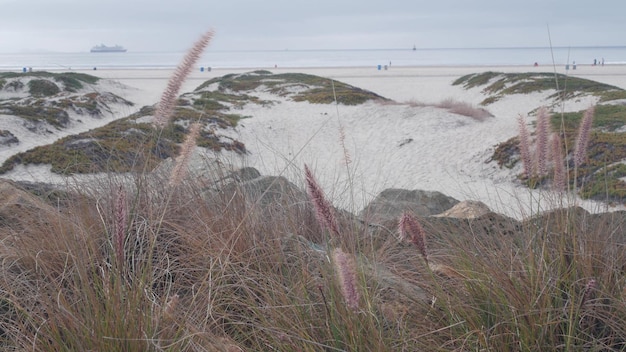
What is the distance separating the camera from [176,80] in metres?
2.99

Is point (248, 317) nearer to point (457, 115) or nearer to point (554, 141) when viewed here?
point (554, 141)

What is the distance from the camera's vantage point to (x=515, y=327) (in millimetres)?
2654

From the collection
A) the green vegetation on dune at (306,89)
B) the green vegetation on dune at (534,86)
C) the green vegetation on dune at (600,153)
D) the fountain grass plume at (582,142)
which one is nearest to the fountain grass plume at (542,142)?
the fountain grass plume at (582,142)

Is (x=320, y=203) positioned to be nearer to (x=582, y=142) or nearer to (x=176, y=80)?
(x=176, y=80)

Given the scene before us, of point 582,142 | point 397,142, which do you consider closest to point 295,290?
point 582,142

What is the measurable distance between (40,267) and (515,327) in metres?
2.23

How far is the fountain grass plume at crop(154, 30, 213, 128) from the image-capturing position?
298cm

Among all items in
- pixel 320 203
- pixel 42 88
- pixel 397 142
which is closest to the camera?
pixel 320 203

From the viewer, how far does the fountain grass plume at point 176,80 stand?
9.78ft

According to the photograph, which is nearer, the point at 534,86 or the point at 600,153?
the point at 600,153

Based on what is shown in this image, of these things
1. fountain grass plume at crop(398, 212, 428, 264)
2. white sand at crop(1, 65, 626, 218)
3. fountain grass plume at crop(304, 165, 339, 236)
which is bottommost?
white sand at crop(1, 65, 626, 218)

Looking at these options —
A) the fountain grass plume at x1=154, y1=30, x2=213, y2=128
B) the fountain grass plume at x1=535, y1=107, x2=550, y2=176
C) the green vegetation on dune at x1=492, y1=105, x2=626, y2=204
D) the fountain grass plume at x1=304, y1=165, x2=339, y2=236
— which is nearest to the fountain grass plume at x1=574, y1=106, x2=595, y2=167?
the fountain grass plume at x1=535, y1=107, x2=550, y2=176

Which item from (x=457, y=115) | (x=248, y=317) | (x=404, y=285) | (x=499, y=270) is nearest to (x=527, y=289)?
(x=499, y=270)

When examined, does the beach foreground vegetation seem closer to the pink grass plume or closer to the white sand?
the pink grass plume
